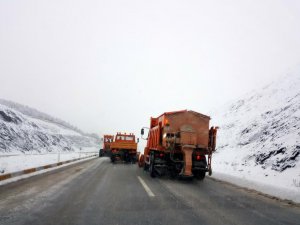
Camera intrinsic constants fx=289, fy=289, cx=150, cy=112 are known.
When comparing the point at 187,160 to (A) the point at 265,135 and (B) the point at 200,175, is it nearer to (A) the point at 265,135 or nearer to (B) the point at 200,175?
(B) the point at 200,175

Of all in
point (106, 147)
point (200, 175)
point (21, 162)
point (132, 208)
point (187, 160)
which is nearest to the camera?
point (132, 208)

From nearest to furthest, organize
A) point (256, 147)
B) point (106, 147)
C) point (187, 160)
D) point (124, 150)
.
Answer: point (187, 160) → point (256, 147) → point (124, 150) → point (106, 147)

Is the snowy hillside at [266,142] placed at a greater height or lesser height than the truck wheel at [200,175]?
greater

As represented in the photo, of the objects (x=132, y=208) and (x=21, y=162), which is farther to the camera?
(x=21, y=162)

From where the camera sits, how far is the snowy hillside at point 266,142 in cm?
1408

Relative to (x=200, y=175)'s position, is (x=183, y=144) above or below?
above

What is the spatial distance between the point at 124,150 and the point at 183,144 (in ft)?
49.4

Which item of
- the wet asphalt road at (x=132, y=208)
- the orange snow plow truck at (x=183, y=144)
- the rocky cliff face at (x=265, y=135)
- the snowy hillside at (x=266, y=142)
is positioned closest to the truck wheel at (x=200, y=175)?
the orange snow plow truck at (x=183, y=144)

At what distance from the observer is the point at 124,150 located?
27.1 meters

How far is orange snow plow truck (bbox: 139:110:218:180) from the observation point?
12594mm

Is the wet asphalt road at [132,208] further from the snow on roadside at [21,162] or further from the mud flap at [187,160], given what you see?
the snow on roadside at [21,162]

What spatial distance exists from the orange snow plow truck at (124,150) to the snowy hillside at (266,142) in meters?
7.62

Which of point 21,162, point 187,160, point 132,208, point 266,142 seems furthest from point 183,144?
point 21,162

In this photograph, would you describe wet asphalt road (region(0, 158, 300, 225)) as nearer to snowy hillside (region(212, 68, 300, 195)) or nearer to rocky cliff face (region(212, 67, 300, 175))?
snowy hillside (region(212, 68, 300, 195))
